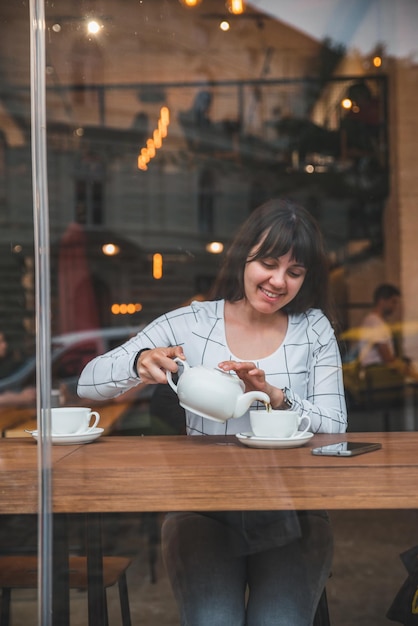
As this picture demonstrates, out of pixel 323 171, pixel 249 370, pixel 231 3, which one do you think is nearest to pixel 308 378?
pixel 249 370

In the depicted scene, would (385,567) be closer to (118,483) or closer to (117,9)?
(118,483)

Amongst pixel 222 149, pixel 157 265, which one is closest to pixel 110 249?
pixel 222 149

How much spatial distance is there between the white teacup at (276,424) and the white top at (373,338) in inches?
128

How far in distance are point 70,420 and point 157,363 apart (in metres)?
0.17

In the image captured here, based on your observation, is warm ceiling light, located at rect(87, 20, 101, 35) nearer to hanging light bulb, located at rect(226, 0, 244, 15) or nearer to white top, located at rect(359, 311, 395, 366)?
white top, located at rect(359, 311, 395, 366)

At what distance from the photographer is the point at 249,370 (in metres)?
1.35

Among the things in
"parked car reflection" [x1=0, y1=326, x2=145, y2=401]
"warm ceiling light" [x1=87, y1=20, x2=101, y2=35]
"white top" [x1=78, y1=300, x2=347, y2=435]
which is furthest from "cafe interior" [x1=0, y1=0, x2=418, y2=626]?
"white top" [x1=78, y1=300, x2=347, y2=435]

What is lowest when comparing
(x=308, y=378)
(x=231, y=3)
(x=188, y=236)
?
(x=308, y=378)

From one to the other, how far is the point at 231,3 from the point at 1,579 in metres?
4.35

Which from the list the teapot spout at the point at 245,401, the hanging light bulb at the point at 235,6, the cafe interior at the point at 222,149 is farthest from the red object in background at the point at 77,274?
the teapot spout at the point at 245,401

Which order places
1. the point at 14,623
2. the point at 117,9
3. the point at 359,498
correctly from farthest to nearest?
the point at 117,9 < the point at 14,623 < the point at 359,498

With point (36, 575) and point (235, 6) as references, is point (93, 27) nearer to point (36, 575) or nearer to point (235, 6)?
point (36, 575)

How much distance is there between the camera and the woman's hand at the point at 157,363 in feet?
4.45

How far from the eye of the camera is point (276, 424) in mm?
1261
